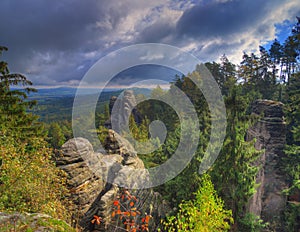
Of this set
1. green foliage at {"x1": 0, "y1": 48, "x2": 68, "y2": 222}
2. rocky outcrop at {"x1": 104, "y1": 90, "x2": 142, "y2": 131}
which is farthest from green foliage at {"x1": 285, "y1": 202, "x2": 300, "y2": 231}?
rocky outcrop at {"x1": 104, "y1": 90, "x2": 142, "y2": 131}

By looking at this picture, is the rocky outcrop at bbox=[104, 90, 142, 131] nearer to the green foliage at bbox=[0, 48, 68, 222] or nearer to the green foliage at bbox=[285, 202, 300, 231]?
the green foliage at bbox=[285, 202, 300, 231]

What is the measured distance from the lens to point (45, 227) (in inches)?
133

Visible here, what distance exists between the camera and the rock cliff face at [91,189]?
774 centimetres

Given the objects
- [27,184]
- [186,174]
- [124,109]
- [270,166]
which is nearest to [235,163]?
[186,174]

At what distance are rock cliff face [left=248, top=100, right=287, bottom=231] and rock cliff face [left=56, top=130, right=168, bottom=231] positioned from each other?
14057mm

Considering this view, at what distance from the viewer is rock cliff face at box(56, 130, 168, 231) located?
7.74 meters

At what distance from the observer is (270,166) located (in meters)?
21.4

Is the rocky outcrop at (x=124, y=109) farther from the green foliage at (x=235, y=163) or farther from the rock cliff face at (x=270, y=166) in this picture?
the green foliage at (x=235, y=163)

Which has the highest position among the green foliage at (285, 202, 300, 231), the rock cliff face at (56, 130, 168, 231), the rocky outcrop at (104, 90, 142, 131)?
the rocky outcrop at (104, 90, 142, 131)

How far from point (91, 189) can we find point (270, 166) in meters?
21.3

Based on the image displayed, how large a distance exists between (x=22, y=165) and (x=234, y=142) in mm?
12543

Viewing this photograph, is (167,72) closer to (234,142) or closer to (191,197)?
(234,142)

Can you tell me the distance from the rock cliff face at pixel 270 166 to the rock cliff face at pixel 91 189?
1406 cm

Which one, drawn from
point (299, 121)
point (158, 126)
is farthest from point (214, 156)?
point (158, 126)
